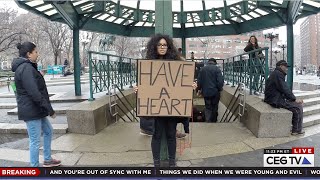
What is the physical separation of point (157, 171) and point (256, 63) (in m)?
5.02

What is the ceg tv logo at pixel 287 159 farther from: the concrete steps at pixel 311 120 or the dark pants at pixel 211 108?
the dark pants at pixel 211 108

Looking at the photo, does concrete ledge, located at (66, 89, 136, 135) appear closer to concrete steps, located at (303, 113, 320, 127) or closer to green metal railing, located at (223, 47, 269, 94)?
green metal railing, located at (223, 47, 269, 94)

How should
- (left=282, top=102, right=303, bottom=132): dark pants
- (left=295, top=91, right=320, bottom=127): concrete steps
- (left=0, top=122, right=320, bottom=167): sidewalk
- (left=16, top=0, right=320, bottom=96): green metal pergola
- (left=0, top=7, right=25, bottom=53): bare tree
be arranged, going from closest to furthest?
(left=0, top=122, right=320, bottom=167): sidewalk, (left=282, top=102, right=303, bottom=132): dark pants, (left=295, top=91, right=320, bottom=127): concrete steps, (left=16, top=0, right=320, bottom=96): green metal pergola, (left=0, top=7, right=25, bottom=53): bare tree

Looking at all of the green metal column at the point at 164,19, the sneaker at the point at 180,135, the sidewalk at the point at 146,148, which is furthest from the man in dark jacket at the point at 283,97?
the green metal column at the point at 164,19

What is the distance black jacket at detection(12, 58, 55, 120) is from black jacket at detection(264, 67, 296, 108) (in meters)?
4.20

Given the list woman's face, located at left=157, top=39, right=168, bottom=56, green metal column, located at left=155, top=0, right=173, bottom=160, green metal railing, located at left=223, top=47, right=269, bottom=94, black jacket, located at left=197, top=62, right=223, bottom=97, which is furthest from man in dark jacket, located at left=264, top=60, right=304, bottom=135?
woman's face, located at left=157, top=39, right=168, bottom=56

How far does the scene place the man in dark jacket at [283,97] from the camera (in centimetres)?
578

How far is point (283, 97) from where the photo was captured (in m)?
5.99

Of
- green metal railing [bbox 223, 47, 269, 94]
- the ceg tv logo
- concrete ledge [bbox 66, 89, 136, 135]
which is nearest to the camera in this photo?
the ceg tv logo

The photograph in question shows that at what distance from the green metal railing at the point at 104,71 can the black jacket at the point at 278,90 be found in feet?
12.7

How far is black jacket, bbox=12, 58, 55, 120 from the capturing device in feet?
13.2

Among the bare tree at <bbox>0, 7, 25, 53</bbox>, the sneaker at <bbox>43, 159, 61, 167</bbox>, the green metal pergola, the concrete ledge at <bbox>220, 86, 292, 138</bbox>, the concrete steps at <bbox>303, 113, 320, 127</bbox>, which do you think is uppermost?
the bare tree at <bbox>0, 7, 25, 53</bbox>

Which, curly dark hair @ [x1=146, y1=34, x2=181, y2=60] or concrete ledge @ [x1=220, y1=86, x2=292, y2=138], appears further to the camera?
concrete ledge @ [x1=220, y1=86, x2=292, y2=138]

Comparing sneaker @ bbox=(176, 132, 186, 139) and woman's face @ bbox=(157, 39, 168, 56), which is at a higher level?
woman's face @ bbox=(157, 39, 168, 56)
